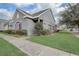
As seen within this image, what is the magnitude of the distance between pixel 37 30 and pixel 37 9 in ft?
1.10

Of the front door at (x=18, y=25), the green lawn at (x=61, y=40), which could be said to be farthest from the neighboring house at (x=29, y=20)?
the green lawn at (x=61, y=40)

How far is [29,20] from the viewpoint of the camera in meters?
2.54

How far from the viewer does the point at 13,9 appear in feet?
8.30

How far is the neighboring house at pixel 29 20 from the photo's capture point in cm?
253

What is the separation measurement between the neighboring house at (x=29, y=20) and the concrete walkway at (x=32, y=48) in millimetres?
163

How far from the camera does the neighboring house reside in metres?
2.53

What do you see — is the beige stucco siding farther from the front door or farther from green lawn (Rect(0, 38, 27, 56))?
green lawn (Rect(0, 38, 27, 56))

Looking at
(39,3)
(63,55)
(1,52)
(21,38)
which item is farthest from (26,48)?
(39,3)

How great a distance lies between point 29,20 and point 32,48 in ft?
1.45

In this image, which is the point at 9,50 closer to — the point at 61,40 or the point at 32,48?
the point at 32,48

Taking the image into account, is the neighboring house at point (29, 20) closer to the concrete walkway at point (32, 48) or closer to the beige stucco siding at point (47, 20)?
the beige stucco siding at point (47, 20)

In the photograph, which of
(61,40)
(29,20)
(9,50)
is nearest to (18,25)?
(29,20)

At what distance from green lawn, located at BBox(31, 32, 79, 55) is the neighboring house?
0.13m

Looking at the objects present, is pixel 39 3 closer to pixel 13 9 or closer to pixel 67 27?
pixel 13 9
